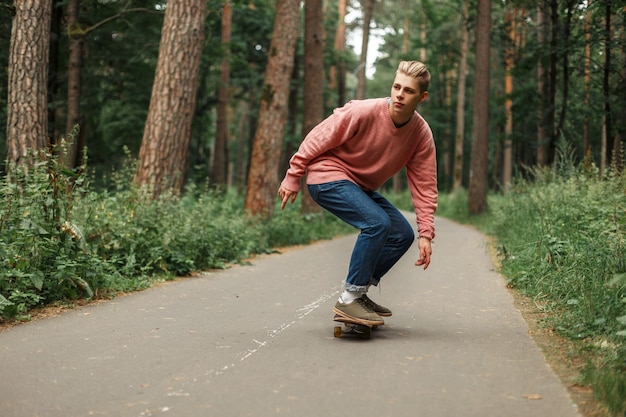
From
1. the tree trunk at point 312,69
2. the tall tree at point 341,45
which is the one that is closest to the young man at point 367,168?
the tree trunk at point 312,69

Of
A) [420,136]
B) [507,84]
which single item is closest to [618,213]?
[420,136]

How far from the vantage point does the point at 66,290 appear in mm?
7020

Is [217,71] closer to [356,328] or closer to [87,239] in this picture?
[87,239]

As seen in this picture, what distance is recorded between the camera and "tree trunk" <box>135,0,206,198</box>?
445 inches

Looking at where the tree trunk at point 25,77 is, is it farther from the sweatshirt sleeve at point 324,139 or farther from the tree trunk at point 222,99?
the tree trunk at point 222,99

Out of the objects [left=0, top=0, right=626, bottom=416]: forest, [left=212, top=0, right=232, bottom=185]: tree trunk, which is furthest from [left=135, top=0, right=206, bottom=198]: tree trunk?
[left=212, top=0, right=232, bottom=185]: tree trunk

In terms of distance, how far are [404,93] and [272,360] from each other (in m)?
2.23

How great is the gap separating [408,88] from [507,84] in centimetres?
3728

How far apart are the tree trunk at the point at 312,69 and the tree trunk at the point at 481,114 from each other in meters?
6.75

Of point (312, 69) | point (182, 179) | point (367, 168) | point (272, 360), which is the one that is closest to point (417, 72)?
point (367, 168)

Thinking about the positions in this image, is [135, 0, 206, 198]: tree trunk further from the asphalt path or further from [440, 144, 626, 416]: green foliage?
[440, 144, 626, 416]: green foliage

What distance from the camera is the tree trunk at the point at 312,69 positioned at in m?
20.1

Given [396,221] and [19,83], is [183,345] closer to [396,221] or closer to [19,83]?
[396,221]

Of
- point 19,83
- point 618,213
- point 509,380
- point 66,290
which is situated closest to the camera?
point 509,380
